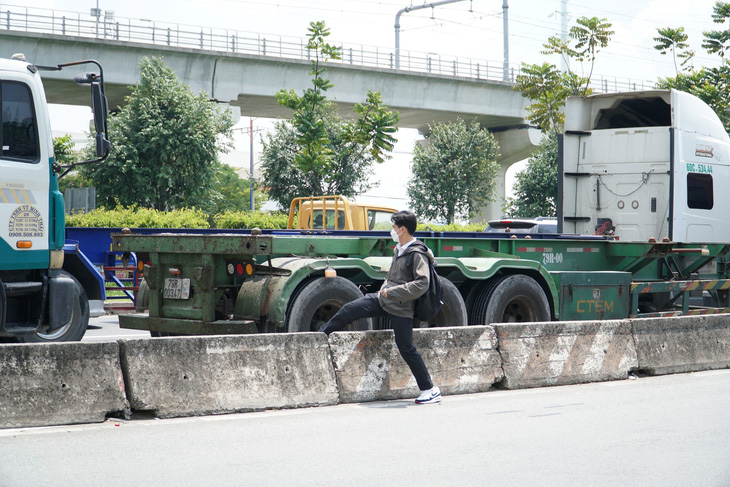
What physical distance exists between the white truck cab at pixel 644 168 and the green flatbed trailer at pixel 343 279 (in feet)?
4.41

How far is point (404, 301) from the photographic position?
788cm

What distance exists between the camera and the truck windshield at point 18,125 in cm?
871

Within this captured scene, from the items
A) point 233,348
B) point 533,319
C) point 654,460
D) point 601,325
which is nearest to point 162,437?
point 233,348

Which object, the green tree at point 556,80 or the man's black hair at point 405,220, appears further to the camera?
the green tree at point 556,80

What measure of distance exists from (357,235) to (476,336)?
2.30m

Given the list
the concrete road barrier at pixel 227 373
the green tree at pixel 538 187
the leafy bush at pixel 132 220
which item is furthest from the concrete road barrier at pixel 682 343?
the green tree at pixel 538 187

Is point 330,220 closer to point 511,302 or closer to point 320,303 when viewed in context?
point 511,302

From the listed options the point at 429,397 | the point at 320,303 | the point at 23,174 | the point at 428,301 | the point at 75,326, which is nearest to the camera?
the point at 429,397

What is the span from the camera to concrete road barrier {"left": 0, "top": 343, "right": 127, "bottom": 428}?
20.7 ft

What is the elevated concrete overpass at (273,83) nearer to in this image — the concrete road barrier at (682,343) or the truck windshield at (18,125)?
the truck windshield at (18,125)

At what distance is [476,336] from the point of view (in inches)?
344

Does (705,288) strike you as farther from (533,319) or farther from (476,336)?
(476,336)

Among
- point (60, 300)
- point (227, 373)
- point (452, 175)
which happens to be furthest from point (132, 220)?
point (452, 175)

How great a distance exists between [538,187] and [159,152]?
73.1 feet
